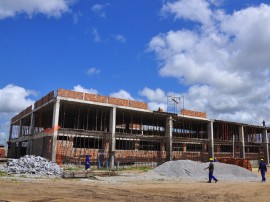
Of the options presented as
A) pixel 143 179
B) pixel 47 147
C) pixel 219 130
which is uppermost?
pixel 219 130

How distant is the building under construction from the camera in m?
30.0

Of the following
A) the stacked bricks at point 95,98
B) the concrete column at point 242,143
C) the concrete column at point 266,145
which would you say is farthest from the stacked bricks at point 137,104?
the concrete column at point 266,145

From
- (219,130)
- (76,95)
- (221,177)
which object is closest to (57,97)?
(76,95)

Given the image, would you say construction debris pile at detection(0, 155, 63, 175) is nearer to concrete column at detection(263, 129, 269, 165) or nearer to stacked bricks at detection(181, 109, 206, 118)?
stacked bricks at detection(181, 109, 206, 118)

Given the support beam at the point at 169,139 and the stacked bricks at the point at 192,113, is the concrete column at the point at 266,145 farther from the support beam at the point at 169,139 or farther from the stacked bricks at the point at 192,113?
the support beam at the point at 169,139

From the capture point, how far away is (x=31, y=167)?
71.4 ft

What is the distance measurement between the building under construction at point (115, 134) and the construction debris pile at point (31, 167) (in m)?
5.46

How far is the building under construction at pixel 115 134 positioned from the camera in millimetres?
30047

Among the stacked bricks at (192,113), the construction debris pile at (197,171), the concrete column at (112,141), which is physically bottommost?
the construction debris pile at (197,171)

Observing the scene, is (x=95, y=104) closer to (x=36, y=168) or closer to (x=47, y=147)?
(x=47, y=147)

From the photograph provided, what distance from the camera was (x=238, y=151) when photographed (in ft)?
152

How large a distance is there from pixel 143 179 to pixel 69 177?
15.4 feet

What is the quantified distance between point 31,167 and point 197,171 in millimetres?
11922

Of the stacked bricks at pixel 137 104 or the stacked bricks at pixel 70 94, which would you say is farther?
the stacked bricks at pixel 137 104
